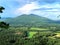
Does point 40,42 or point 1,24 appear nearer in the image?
point 1,24

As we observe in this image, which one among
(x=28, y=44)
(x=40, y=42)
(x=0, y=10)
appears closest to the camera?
(x=0, y=10)

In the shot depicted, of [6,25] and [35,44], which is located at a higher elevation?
[6,25]

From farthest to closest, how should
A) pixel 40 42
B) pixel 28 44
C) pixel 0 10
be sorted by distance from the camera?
pixel 28 44
pixel 40 42
pixel 0 10

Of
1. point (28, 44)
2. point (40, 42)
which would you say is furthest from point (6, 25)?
point (28, 44)

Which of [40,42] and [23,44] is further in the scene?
[23,44]

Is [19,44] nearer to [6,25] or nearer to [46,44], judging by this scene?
[46,44]

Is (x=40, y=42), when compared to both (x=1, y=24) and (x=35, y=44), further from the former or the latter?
(x=1, y=24)

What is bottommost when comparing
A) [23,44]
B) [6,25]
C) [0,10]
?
[23,44]

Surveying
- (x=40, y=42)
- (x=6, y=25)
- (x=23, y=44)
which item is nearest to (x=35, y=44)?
(x=40, y=42)

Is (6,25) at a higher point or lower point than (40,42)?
higher
